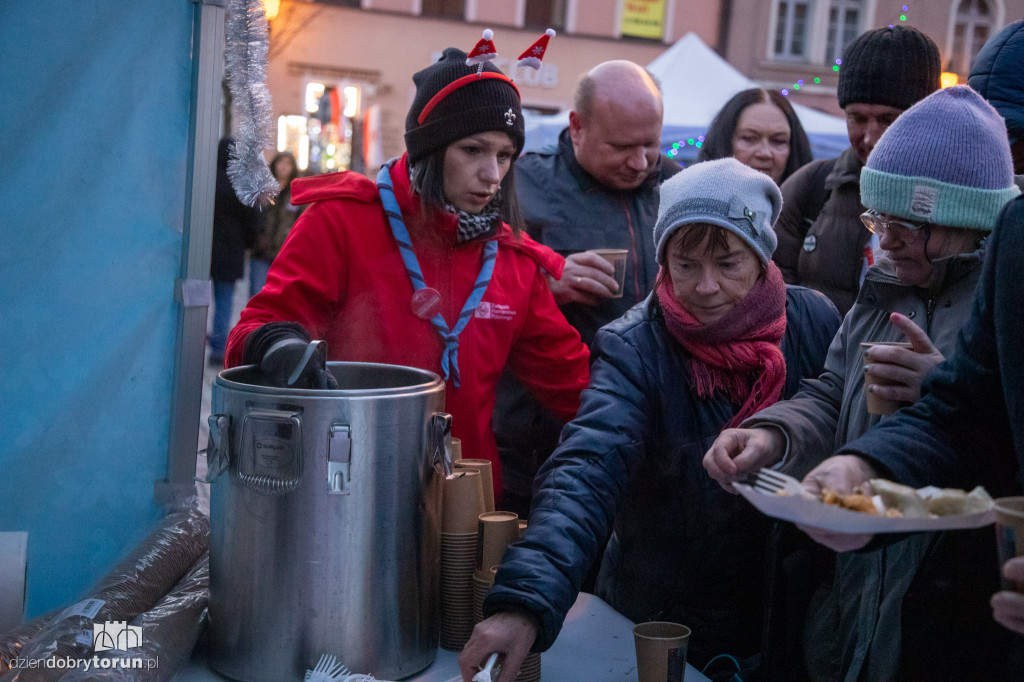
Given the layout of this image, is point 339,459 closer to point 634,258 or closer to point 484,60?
point 484,60

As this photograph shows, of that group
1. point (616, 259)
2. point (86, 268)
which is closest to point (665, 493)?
point (616, 259)

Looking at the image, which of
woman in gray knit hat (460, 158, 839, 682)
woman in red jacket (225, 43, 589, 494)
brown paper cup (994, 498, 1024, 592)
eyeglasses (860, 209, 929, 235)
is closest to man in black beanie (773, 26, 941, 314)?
woman in gray knit hat (460, 158, 839, 682)

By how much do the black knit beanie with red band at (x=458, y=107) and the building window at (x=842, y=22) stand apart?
17.7 meters

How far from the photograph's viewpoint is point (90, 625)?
1478 mm

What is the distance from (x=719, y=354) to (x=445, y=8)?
1756 centimetres

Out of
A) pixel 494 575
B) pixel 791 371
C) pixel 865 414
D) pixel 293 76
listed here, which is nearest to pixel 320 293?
pixel 494 575

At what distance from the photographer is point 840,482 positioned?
1228 millimetres

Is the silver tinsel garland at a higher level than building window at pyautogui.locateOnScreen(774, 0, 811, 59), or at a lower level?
lower

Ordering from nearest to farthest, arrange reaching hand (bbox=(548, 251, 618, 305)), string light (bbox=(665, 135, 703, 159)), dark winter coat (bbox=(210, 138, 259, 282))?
1. reaching hand (bbox=(548, 251, 618, 305))
2. dark winter coat (bbox=(210, 138, 259, 282))
3. string light (bbox=(665, 135, 703, 159))

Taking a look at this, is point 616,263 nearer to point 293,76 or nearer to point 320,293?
point 320,293

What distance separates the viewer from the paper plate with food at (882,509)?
1.03 meters

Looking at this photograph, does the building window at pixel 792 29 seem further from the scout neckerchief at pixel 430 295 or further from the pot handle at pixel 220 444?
the pot handle at pixel 220 444

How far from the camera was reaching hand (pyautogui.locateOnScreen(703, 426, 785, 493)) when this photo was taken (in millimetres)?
1463

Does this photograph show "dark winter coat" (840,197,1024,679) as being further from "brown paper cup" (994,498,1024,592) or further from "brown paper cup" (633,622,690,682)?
"brown paper cup" (633,622,690,682)
